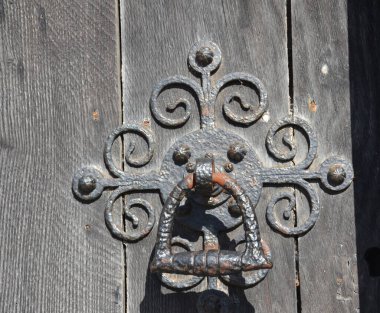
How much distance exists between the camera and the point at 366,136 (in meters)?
1.07

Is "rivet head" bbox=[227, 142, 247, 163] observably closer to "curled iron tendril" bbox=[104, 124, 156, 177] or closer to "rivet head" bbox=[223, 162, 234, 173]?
"rivet head" bbox=[223, 162, 234, 173]

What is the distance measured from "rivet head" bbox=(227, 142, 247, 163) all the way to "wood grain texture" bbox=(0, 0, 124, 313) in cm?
18

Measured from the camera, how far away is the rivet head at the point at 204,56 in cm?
109

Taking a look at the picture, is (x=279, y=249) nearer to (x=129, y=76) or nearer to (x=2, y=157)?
(x=129, y=76)

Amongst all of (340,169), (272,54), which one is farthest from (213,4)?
(340,169)

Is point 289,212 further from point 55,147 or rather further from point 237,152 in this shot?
point 55,147

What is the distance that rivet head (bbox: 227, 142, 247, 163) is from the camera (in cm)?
107

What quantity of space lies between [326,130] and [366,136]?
58 millimetres

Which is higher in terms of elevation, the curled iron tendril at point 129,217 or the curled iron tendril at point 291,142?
the curled iron tendril at point 291,142

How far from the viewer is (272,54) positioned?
3.57ft

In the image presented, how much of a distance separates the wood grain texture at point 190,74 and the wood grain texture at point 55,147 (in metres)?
0.03

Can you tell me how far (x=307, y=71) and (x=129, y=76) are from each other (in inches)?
10.4

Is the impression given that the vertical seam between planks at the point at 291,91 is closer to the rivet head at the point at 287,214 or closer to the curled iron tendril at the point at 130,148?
the rivet head at the point at 287,214

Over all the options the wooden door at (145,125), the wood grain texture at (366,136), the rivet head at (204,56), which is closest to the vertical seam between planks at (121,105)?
the wooden door at (145,125)
